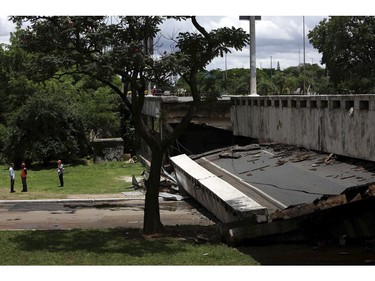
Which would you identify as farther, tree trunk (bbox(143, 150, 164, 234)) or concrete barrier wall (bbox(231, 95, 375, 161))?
concrete barrier wall (bbox(231, 95, 375, 161))

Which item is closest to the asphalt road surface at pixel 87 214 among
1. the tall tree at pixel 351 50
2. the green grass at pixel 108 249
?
the green grass at pixel 108 249

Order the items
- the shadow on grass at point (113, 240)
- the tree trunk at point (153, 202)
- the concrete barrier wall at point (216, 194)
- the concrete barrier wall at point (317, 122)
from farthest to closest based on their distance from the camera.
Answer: the concrete barrier wall at point (317, 122) < the tree trunk at point (153, 202) < the concrete barrier wall at point (216, 194) < the shadow on grass at point (113, 240)

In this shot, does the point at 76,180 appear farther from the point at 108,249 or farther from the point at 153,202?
the point at 108,249

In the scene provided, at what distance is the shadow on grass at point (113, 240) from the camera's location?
13250mm

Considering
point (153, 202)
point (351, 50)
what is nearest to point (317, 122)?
point (153, 202)

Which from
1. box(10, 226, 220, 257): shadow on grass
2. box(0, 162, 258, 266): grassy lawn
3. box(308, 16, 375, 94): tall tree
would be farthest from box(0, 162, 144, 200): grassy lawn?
box(308, 16, 375, 94): tall tree

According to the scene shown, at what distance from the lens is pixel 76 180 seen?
30438 mm

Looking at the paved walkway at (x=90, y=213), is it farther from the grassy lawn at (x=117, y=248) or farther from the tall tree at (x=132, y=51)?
the tall tree at (x=132, y=51)

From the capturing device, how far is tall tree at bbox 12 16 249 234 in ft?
43.9

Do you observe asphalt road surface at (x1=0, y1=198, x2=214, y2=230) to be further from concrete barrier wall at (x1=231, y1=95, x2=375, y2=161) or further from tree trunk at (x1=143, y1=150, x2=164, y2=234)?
concrete barrier wall at (x1=231, y1=95, x2=375, y2=161)

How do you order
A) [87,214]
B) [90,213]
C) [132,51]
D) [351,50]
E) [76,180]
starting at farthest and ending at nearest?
[351,50] → [76,180] → [90,213] → [87,214] → [132,51]

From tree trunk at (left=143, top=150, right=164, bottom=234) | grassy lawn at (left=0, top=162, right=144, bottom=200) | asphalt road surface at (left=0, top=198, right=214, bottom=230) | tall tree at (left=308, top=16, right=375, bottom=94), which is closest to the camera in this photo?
tree trunk at (left=143, top=150, right=164, bottom=234)

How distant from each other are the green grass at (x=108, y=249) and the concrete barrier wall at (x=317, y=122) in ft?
17.1

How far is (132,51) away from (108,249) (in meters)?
4.45
